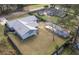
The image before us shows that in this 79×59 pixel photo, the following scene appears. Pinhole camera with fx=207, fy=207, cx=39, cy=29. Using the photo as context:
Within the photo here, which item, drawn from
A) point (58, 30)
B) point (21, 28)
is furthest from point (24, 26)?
point (58, 30)

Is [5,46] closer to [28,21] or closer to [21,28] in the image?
[21,28]

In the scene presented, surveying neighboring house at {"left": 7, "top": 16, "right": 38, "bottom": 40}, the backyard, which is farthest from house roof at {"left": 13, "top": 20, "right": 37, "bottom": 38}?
the backyard

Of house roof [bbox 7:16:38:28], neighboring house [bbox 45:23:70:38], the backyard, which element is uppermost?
house roof [bbox 7:16:38:28]

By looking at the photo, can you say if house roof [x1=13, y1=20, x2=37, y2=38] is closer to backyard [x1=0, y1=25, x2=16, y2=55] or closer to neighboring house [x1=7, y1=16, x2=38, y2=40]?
neighboring house [x1=7, y1=16, x2=38, y2=40]

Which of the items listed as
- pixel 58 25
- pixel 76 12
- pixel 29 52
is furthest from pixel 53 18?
pixel 29 52

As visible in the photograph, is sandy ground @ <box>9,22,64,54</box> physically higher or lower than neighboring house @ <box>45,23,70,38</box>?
lower
